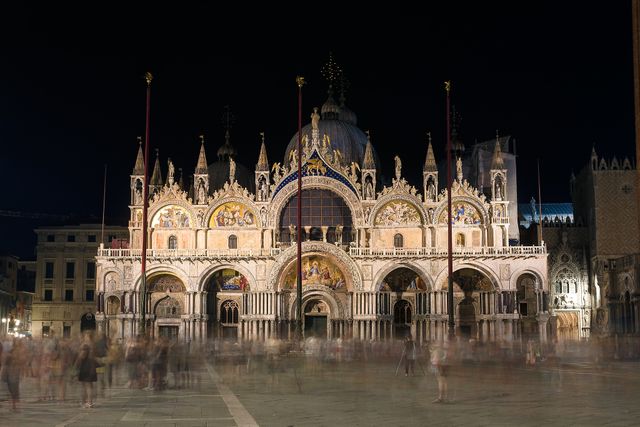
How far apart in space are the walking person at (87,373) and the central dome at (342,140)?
5112 cm

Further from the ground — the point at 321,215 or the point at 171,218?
the point at 321,215

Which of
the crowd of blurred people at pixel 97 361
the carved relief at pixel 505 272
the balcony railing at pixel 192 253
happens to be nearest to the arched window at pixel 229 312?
the balcony railing at pixel 192 253

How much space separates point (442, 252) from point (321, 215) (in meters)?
9.81

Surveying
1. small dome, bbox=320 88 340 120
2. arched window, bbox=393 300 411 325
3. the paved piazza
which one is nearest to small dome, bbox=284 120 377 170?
small dome, bbox=320 88 340 120

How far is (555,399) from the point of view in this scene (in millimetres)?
24922

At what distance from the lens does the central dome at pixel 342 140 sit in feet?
243

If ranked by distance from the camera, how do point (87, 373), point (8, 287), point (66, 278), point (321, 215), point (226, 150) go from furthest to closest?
1. point (8, 287)
2. point (66, 278)
3. point (226, 150)
4. point (321, 215)
5. point (87, 373)

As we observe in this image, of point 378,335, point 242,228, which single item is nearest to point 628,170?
point 378,335

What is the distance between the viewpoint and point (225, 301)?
68750 mm

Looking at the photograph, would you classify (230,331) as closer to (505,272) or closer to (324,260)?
(324,260)

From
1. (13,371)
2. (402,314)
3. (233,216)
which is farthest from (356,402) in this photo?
(233,216)

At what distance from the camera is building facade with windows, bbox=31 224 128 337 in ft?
291

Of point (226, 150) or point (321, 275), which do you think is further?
point (226, 150)

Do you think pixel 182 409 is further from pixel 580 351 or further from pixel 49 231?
pixel 49 231
